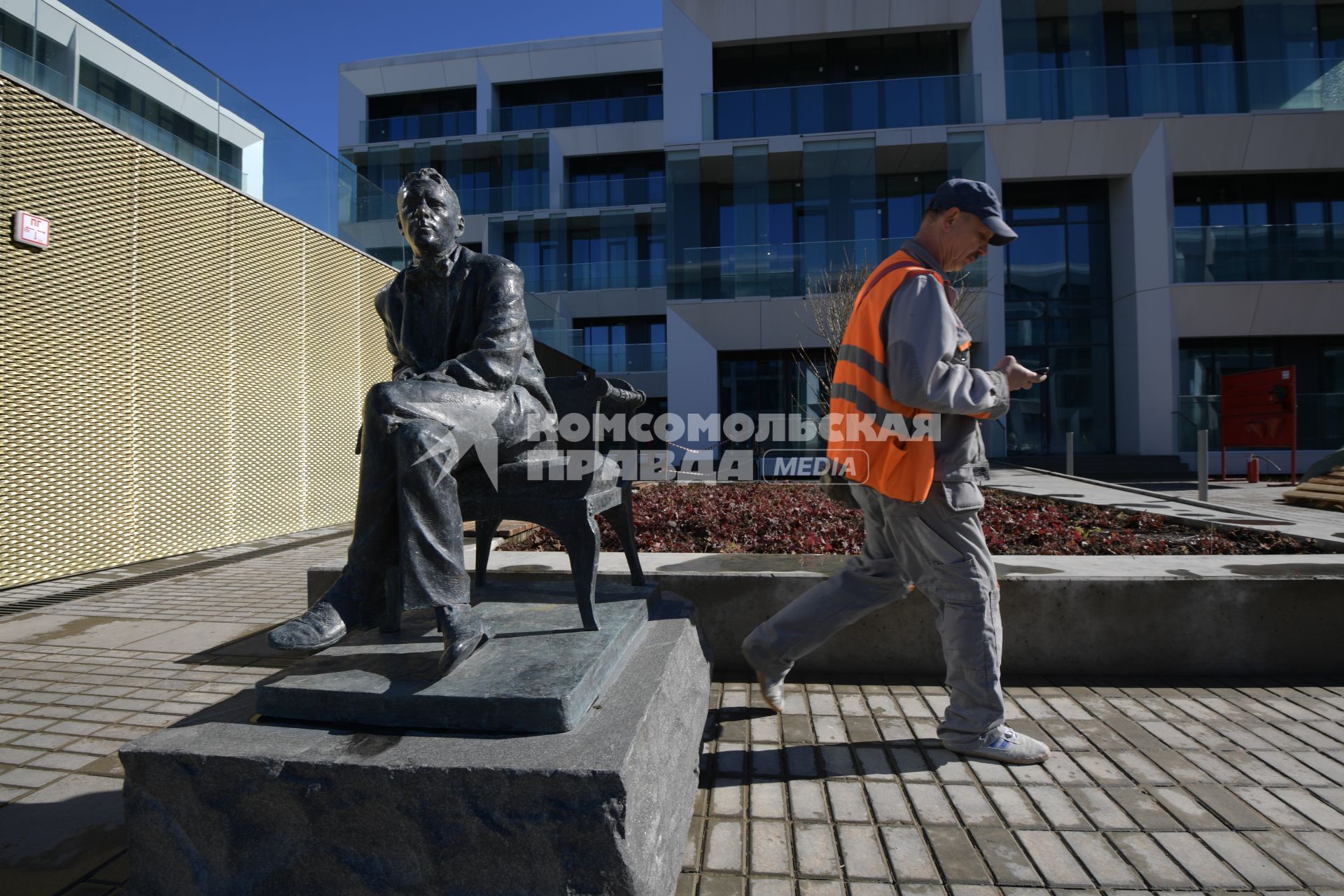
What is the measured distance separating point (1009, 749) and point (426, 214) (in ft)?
9.36

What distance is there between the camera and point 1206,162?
1767 centimetres

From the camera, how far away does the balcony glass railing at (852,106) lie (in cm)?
1777

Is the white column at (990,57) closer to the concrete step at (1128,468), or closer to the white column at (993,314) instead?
the white column at (993,314)

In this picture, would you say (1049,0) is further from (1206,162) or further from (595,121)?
(595,121)

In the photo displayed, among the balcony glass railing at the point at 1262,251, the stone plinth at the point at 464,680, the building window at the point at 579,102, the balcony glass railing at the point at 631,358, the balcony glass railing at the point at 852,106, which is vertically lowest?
the stone plinth at the point at 464,680

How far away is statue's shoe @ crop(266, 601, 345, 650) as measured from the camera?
2.07m

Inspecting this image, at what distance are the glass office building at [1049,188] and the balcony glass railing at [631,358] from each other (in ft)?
20.3

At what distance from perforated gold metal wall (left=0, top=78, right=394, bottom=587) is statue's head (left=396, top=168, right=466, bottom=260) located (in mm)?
5810

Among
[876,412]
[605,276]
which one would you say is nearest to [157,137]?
[876,412]

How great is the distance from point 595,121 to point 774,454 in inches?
781

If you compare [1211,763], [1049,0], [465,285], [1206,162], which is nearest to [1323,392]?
[1206,162]

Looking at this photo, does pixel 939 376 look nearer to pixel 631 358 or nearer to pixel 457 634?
pixel 457 634

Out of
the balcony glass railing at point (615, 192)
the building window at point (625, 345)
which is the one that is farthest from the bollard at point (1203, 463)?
the balcony glass railing at point (615, 192)

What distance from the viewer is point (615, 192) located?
98.3ft
